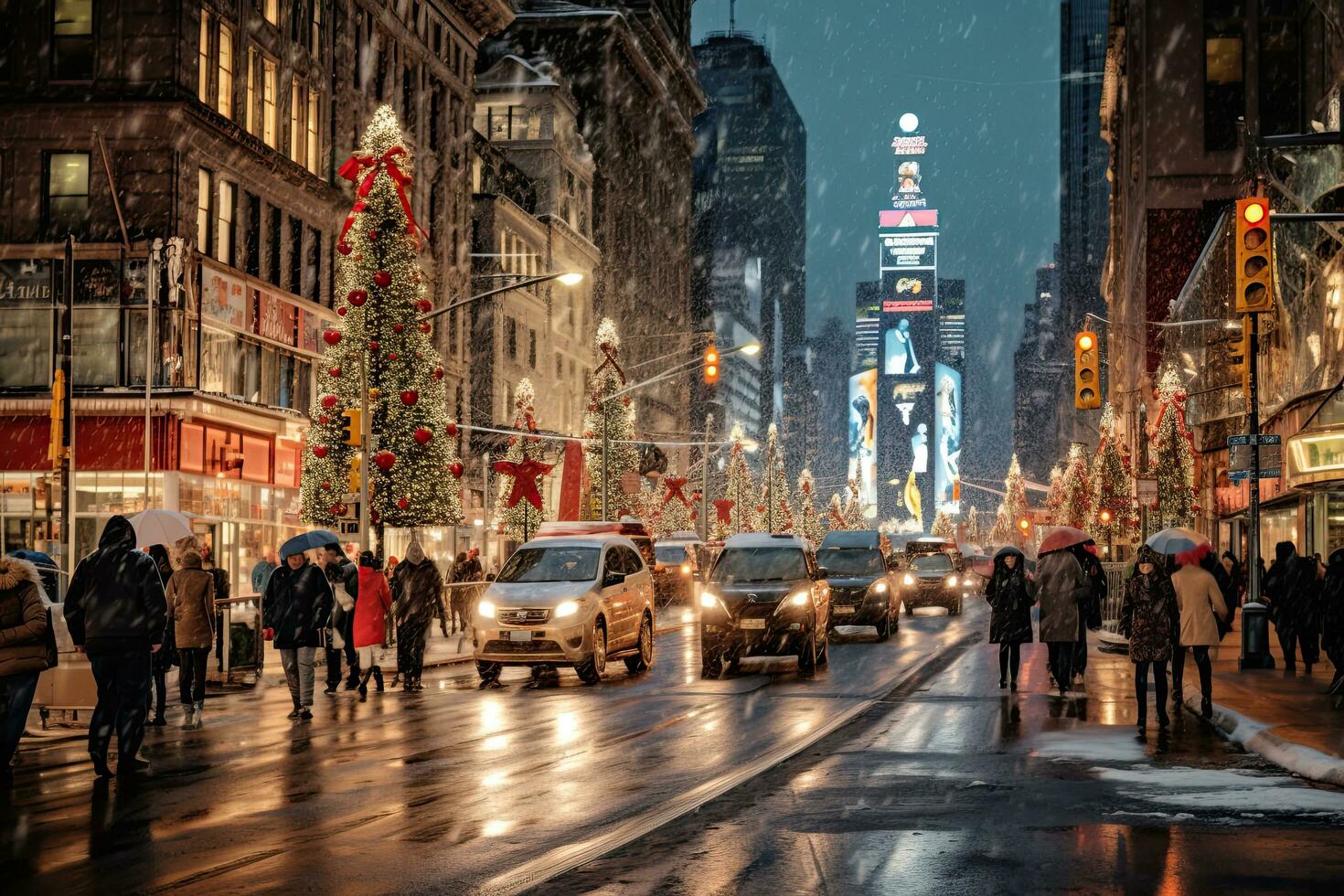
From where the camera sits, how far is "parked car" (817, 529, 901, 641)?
113 ft

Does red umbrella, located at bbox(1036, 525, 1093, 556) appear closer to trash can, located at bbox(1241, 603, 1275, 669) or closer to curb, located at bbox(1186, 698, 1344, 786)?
curb, located at bbox(1186, 698, 1344, 786)

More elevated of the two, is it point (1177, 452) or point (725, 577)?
point (1177, 452)

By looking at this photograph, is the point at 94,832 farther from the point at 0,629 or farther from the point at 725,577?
the point at 725,577

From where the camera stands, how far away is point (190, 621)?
59.7 ft

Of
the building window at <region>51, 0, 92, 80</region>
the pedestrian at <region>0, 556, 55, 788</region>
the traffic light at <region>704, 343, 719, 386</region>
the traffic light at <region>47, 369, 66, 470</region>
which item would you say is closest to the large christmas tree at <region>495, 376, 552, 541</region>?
the building window at <region>51, 0, 92, 80</region>

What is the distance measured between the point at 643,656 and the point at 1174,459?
48759 millimetres

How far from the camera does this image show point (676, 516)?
96.8 m

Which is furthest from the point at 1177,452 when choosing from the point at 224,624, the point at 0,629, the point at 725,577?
the point at 0,629

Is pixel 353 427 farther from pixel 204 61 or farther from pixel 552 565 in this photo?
pixel 204 61

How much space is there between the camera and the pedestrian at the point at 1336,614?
19.5 meters

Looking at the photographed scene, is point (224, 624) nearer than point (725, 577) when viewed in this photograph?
Yes

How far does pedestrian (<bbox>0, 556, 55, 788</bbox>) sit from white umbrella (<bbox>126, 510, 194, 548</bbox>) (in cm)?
514

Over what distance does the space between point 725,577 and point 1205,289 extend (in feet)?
143

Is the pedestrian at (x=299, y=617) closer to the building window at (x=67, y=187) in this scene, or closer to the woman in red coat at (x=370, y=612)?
the woman in red coat at (x=370, y=612)
